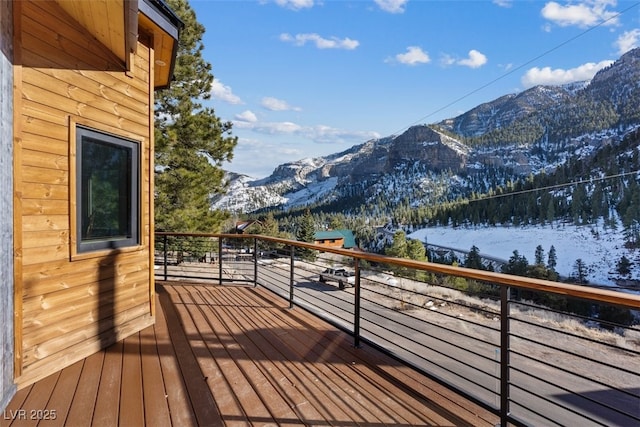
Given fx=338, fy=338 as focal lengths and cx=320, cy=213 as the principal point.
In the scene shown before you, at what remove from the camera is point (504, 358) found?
179 cm

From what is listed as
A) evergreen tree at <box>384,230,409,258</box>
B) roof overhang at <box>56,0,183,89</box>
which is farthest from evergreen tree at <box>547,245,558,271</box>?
roof overhang at <box>56,0,183,89</box>

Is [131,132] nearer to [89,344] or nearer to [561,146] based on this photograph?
[89,344]

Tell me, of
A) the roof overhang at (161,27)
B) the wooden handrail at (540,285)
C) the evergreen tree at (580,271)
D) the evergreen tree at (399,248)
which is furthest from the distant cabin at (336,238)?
the wooden handrail at (540,285)

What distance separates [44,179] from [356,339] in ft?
8.48

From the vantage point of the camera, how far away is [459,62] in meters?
24.1

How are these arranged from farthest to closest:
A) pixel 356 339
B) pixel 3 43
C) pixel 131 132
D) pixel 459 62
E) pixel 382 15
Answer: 1. pixel 459 62
2. pixel 382 15
3. pixel 131 132
4. pixel 356 339
5. pixel 3 43

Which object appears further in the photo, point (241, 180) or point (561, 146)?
point (241, 180)

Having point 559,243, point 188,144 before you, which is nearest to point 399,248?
point 188,144

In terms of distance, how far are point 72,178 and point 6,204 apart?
54 cm

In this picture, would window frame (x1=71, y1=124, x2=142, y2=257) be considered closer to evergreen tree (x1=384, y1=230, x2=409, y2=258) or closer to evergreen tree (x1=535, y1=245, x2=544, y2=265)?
evergreen tree (x1=384, y1=230, x2=409, y2=258)

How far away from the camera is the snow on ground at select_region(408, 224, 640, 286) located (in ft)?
152

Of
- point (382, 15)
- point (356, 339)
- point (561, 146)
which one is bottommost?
point (356, 339)

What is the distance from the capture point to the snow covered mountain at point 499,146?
7569 cm

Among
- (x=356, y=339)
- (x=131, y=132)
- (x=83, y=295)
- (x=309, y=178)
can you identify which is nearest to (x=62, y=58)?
(x=131, y=132)
